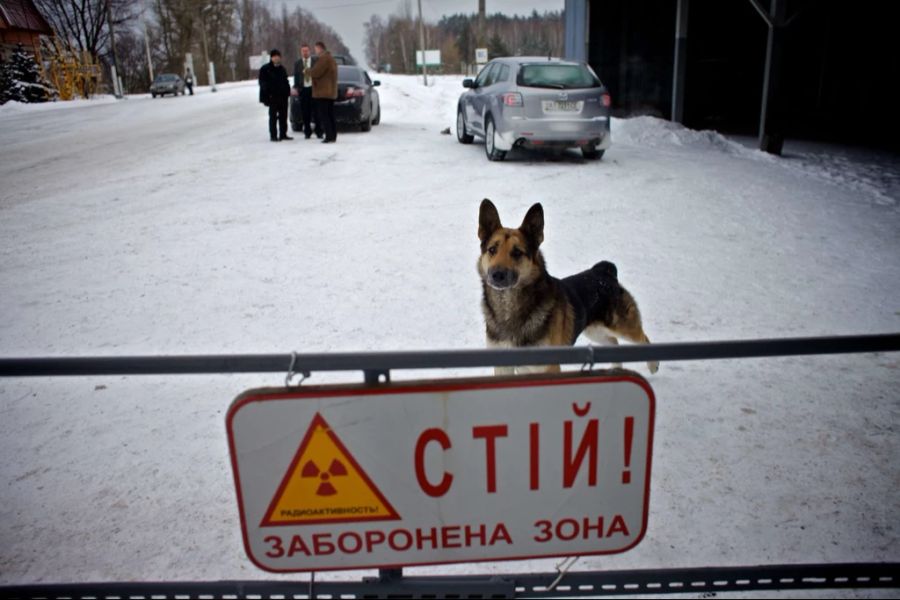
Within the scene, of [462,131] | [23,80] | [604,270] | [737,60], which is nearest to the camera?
[604,270]

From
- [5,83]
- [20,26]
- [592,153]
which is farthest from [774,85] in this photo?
[5,83]

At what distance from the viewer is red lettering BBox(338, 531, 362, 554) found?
4.94 ft

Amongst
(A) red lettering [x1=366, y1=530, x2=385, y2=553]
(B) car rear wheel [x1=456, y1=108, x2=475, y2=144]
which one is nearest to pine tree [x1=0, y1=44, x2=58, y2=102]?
(B) car rear wheel [x1=456, y1=108, x2=475, y2=144]

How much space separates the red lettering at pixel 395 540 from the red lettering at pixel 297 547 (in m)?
0.22

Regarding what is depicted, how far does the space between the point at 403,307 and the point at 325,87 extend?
910 cm

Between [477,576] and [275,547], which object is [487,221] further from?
[275,547]

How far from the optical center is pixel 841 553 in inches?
98.2

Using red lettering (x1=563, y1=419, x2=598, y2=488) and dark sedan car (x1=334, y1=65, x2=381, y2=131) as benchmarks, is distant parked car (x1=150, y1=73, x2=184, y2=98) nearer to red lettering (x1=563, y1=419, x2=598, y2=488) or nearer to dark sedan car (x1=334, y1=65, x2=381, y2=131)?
dark sedan car (x1=334, y1=65, x2=381, y2=131)

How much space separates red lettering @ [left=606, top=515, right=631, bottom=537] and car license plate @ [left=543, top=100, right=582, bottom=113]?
33.1ft

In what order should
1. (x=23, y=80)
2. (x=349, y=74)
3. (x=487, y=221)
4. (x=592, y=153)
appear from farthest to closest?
(x=23, y=80)
(x=349, y=74)
(x=592, y=153)
(x=487, y=221)

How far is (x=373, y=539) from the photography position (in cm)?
152

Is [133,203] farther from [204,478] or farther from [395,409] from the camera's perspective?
[395,409]

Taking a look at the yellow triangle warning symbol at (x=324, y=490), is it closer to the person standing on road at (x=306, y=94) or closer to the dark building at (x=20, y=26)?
the person standing on road at (x=306, y=94)

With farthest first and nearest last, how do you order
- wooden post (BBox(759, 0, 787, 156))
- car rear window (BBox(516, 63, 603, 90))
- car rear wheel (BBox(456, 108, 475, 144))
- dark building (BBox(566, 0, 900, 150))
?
dark building (BBox(566, 0, 900, 150)) < car rear wheel (BBox(456, 108, 475, 144)) < wooden post (BBox(759, 0, 787, 156)) < car rear window (BBox(516, 63, 603, 90))
